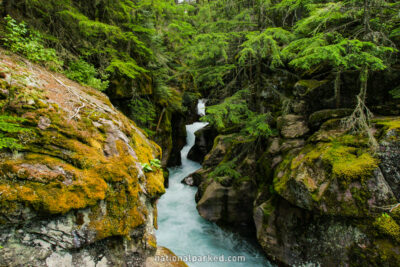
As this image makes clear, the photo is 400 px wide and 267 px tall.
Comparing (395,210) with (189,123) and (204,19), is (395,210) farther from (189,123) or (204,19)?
(189,123)

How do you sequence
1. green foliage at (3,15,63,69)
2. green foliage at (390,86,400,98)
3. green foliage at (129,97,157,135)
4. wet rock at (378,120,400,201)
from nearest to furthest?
green foliage at (3,15,63,69), wet rock at (378,120,400,201), green foliage at (390,86,400,98), green foliage at (129,97,157,135)

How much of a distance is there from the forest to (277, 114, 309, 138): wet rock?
54mm

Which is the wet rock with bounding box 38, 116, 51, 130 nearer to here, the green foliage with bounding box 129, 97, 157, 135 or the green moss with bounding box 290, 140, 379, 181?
the green moss with bounding box 290, 140, 379, 181

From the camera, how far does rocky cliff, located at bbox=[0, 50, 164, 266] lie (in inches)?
79.2

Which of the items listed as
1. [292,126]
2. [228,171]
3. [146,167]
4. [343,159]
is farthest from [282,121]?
[146,167]

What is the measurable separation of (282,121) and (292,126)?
438 mm

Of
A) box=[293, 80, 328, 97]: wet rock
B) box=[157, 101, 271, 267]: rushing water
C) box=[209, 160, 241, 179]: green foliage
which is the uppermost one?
box=[293, 80, 328, 97]: wet rock

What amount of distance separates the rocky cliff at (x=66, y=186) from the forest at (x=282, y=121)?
0.03 m

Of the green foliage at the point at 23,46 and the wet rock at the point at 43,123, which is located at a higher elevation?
the green foliage at the point at 23,46

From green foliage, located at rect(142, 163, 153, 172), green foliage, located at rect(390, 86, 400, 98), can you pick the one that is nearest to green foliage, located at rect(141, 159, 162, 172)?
green foliage, located at rect(142, 163, 153, 172)

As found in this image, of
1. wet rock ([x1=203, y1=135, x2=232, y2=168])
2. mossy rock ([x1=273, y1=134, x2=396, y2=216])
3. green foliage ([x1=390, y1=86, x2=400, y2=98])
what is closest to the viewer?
mossy rock ([x1=273, y1=134, x2=396, y2=216])

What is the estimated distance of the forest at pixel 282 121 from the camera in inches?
123

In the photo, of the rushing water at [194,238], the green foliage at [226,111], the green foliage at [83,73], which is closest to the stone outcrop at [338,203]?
the rushing water at [194,238]

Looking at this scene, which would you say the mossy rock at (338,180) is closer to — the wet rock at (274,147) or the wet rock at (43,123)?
the wet rock at (274,147)
